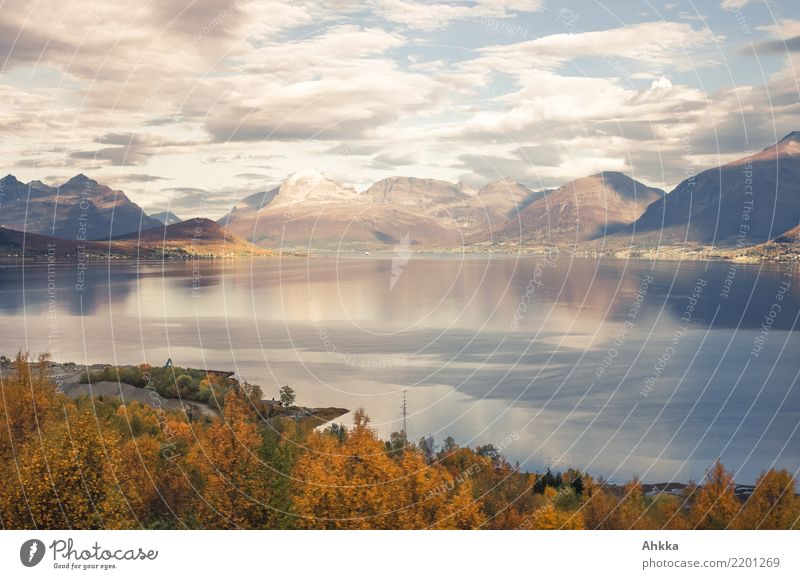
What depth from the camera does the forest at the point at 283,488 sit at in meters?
32.2

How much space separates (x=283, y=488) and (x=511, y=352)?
5385cm

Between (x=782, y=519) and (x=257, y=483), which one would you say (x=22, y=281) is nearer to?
(x=257, y=483)

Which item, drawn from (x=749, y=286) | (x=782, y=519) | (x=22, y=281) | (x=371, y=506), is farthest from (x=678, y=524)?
(x=22, y=281)

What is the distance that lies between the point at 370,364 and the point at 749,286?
110m

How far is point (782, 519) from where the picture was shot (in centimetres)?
3912

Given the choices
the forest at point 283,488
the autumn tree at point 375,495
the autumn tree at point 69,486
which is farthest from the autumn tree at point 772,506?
the autumn tree at point 69,486

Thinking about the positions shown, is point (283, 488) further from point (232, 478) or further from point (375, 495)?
point (375, 495)

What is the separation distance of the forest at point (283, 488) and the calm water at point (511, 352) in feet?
29.3
